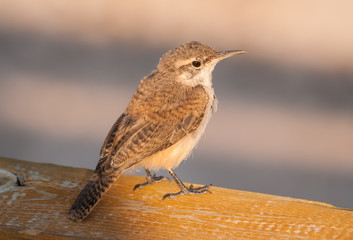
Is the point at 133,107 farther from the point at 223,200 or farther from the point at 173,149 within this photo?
the point at 223,200

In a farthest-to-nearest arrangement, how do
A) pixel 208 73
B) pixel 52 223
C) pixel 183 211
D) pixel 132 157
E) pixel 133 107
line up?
pixel 208 73 < pixel 133 107 < pixel 132 157 < pixel 183 211 < pixel 52 223

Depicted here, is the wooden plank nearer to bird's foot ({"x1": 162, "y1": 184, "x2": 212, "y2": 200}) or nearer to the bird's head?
bird's foot ({"x1": 162, "y1": 184, "x2": 212, "y2": 200})

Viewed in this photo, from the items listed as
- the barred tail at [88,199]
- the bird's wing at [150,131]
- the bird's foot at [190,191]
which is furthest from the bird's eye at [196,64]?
the barred tail at [88,199]

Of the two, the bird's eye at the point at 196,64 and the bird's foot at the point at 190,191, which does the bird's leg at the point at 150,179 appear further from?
the bird's eye at the point at 196,64

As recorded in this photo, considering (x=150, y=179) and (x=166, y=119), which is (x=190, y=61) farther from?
(x=150, y=179)

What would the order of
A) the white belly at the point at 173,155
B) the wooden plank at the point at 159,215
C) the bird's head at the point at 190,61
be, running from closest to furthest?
the wooden plank at the point at 159,215, the white belly at the point at 173,155, the bird's head at the point at 190,61

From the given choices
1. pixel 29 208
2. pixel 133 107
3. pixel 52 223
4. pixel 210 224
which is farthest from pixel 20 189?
pixel 210 224

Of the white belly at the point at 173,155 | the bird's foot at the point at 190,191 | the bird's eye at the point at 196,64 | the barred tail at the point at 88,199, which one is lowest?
the barred tail at the point at 88,199
